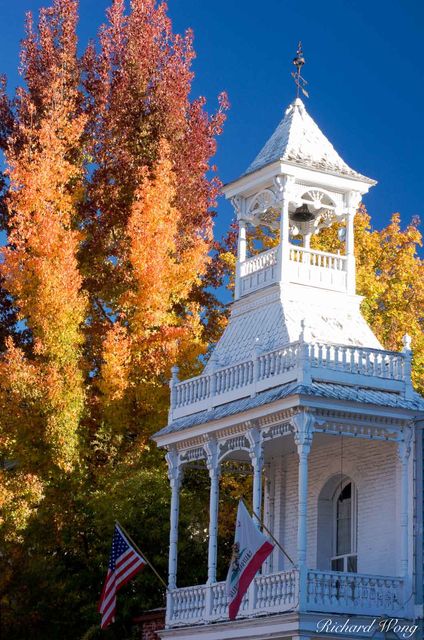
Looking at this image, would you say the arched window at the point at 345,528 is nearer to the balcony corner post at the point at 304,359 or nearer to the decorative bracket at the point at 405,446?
the decorative bracket at the point at 405,446

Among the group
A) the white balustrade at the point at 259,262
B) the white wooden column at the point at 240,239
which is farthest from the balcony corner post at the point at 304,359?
the white wooden column at the point at 240,239

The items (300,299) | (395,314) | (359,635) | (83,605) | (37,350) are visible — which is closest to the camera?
(359,635)

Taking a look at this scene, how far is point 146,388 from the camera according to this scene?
135 feet

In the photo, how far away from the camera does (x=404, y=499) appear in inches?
1188

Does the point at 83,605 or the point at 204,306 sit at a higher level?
the point at 204,306

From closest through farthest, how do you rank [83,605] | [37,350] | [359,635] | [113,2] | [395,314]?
1. [359,635]
2. [83,605]
3. [37,350]
4. [395,314]
5. [113,2]

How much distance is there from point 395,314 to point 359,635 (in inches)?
757

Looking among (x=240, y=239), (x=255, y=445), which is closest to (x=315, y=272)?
(x=240, y=239)

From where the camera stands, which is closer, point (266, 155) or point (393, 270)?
point (266, 155)

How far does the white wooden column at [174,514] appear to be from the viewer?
111 feet

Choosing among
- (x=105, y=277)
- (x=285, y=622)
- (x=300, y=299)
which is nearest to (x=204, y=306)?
(x=105, y=277)

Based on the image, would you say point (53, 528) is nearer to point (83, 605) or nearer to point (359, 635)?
point (83, 605)

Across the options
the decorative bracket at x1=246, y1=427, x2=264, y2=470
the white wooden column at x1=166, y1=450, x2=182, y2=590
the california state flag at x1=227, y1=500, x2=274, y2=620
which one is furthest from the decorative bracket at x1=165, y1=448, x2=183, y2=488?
the california state flag at x1=227, y1=500, x2=274, y2=620

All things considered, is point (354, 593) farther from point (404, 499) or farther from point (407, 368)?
point (407, 368)
